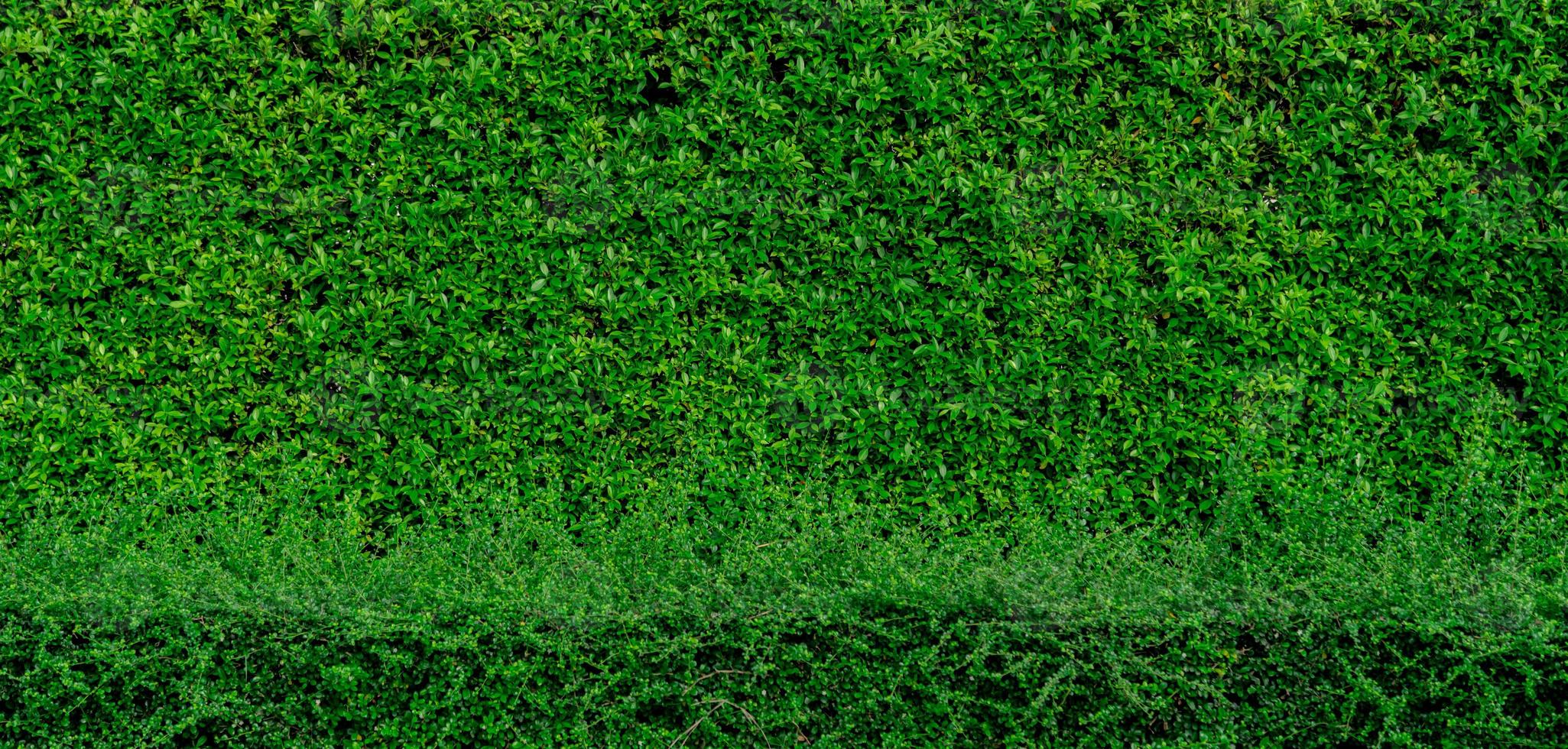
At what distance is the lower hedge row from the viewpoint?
2947mm

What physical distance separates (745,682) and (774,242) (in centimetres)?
180

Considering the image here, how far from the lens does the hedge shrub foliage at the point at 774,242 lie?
4121 mm

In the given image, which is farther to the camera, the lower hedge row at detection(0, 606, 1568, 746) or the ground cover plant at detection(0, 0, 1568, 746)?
the ground cover plant at detection(0, 0, 1568, 746)

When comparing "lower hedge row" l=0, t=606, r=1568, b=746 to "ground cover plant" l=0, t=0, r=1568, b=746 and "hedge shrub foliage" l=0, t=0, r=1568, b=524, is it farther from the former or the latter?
"hedge shrub foliage" l=0, t=0, r=1568, b=524

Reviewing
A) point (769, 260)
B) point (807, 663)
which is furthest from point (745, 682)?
point (769, 260)

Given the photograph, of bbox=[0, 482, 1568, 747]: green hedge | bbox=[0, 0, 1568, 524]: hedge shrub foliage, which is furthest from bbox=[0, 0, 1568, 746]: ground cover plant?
bbox=[0, 482, 1568, 747]: green hedge

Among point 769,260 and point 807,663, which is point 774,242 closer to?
point 769,260

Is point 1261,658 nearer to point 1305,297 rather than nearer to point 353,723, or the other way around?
point 1305,297

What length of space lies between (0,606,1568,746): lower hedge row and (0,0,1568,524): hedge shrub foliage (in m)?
1.15

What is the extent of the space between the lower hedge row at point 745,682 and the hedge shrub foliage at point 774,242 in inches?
45.5

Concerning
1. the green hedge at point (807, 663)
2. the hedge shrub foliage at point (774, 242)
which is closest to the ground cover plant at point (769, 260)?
the hedge shrub foliage at point (774, 242)

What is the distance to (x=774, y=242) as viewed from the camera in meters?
4.21

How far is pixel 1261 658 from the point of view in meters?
3.00

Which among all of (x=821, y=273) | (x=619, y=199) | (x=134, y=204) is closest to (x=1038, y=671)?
(x=821, y=273)
